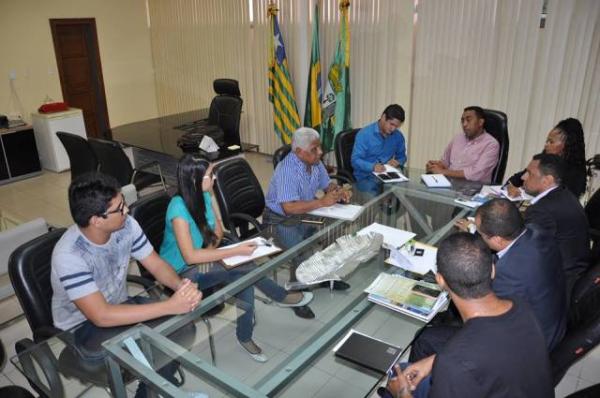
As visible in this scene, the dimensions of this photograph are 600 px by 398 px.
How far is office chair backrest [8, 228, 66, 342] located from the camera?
2.09 meters

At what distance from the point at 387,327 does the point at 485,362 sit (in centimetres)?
54

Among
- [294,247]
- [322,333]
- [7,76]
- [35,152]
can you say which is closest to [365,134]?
[294,247]

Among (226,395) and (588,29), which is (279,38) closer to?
(588,29)

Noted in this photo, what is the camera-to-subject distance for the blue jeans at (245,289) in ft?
6.89

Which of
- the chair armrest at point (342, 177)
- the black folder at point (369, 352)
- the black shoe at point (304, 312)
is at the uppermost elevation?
the chair armrest at point (342, 177)

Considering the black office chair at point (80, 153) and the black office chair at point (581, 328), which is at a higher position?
the black office chair at point (80, 153)

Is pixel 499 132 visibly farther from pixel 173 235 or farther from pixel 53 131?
pixel 53 131

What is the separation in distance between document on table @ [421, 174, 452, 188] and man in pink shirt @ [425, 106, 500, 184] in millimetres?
161

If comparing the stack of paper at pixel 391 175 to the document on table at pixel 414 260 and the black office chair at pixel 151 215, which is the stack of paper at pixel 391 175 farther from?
the black office chair at pixel 151 215

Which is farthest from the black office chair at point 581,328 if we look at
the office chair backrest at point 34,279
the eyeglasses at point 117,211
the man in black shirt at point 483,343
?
the office chair backrest at point 34,279

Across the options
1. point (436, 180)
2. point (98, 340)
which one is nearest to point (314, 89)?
point (436, 180)

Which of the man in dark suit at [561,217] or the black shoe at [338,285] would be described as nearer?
the black shoe at [338,285]

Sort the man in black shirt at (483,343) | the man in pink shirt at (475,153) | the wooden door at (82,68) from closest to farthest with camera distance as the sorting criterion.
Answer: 1. the man in black shirt at (483,343)
2. the man in pink shirt at (475,153)
3. the wooden door at (82,68)

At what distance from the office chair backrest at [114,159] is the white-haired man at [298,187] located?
6.03ft
